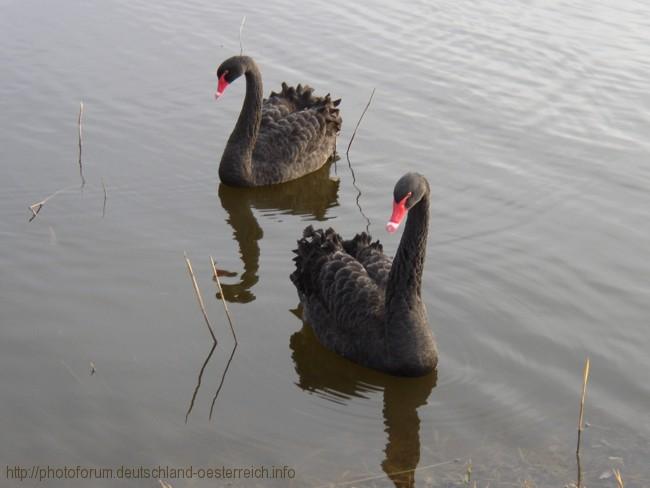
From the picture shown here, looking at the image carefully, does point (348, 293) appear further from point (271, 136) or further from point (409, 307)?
point (271, 136)

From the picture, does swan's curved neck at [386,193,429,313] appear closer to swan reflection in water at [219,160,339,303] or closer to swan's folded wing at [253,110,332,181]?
swan reflection in water at [219,160,339,303]


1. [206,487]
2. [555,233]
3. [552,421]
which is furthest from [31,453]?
[555,233]

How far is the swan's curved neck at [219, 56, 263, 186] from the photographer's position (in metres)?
8.42

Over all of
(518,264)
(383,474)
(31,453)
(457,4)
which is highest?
(457,4)

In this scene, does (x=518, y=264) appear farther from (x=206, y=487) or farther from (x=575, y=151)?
(x=206, y=487)

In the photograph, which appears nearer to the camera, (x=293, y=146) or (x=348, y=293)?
(x=348, y=293)

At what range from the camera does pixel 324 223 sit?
313 inches

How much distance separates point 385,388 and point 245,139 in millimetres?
3319

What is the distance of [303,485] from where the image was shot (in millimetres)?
4953

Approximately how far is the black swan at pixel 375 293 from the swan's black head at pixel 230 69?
2573 millimetres

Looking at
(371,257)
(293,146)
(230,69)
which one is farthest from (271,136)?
(371,257)

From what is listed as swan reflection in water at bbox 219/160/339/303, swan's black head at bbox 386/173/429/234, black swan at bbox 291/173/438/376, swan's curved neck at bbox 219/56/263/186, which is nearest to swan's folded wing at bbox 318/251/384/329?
black swan at bbox 291/173/438/376

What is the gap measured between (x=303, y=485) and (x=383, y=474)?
0.43 meters

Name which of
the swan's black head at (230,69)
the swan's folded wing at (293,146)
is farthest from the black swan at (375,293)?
the swan's black head at (230,69)
